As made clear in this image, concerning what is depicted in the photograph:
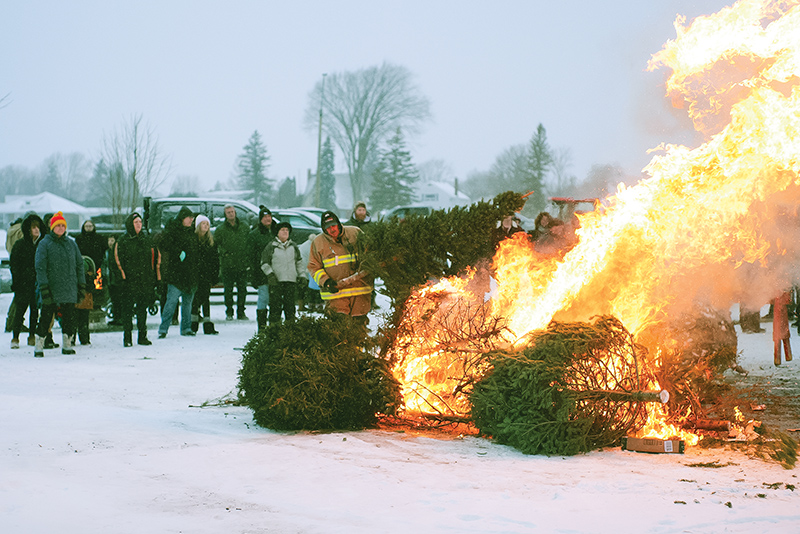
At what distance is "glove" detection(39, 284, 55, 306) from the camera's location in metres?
10.8

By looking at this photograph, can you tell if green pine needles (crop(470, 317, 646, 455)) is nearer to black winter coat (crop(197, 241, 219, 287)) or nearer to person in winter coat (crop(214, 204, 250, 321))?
black winter coat (crop(197, 241, 219, 287))

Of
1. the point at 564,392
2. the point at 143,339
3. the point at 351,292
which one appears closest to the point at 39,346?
the point at 143,339

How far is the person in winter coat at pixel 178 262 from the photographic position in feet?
42.5

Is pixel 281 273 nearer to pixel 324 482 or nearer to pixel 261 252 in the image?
pixel 261 252

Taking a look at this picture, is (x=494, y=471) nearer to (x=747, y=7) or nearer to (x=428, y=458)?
(x=428, y=458)

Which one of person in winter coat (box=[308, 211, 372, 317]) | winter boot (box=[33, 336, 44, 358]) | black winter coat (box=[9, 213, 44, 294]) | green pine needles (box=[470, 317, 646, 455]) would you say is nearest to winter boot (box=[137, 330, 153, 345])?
winter boot (box=[33, 336, 44, 358])

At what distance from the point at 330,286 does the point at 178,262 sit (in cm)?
541

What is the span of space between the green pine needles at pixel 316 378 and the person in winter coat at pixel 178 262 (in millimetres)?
6373

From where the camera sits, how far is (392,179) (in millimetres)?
62000

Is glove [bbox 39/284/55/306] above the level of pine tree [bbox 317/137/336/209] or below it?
below

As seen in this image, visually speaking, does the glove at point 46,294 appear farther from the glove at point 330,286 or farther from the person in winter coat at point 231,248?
the glove at point 330,286

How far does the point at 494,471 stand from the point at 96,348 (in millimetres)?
8372

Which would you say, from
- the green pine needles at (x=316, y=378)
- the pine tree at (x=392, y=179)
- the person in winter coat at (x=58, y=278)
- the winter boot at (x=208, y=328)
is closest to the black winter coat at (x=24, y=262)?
the person in winter coat at (x=58, y=278)

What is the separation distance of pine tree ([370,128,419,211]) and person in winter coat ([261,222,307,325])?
48.3 m
